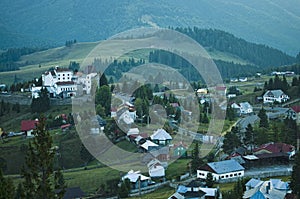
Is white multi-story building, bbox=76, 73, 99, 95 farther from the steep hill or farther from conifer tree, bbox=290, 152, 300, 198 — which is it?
the steep hill

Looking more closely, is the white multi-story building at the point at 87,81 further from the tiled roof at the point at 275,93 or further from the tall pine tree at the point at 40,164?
the tall pine tree at the point at 40,164

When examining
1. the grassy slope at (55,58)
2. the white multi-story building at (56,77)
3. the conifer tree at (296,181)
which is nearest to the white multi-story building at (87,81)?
the white multi-story building at (56,77)

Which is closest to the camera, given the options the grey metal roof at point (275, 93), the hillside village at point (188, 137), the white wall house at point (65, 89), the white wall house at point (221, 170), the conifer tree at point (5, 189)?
the conifer tree at point (5, 189)

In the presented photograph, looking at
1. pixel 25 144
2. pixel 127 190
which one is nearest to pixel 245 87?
pixel 25 144

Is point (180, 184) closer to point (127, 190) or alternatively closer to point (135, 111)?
point (127, 190)

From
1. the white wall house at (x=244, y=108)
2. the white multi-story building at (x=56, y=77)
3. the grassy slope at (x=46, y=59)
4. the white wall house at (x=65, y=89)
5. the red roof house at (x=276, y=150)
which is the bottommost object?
the red roof house at (x=276, y=150)

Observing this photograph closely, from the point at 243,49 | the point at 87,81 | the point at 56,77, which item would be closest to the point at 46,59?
the point at 243,49

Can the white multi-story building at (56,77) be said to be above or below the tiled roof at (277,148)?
above
